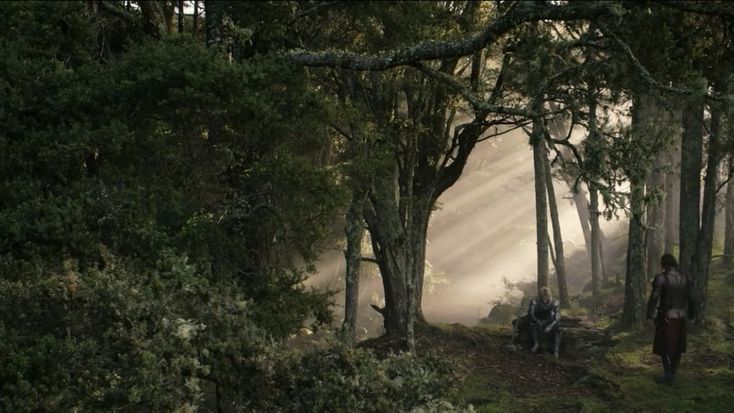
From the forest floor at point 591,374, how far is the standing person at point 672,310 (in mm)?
470

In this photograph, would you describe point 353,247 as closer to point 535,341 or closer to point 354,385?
point 535,341

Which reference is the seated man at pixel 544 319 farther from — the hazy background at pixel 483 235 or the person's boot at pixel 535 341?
the hazy background at pixel 483 235

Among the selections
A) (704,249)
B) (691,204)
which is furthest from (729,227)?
(691,204)

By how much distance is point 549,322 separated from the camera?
14.2 meters

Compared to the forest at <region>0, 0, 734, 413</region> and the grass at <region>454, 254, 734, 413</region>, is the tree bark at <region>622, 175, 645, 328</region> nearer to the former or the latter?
the forest at <region>0, 0, 734, 413</region>

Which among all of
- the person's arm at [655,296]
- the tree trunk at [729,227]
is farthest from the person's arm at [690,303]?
the tree trunk at [729,227]

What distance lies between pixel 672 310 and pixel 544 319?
3.24 metres

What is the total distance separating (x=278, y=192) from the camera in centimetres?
923

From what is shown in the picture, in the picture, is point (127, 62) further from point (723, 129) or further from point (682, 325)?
point (723, 129)

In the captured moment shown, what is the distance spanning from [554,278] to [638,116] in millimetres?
30403

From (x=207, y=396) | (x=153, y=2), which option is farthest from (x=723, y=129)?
(x=207, y=396)

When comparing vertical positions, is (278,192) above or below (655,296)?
above

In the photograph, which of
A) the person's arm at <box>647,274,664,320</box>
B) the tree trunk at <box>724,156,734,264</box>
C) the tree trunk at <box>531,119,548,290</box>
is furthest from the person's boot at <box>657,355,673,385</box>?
the tree trunk at <box>724,156,734,264</box>

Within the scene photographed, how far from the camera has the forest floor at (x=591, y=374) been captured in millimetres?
10609
